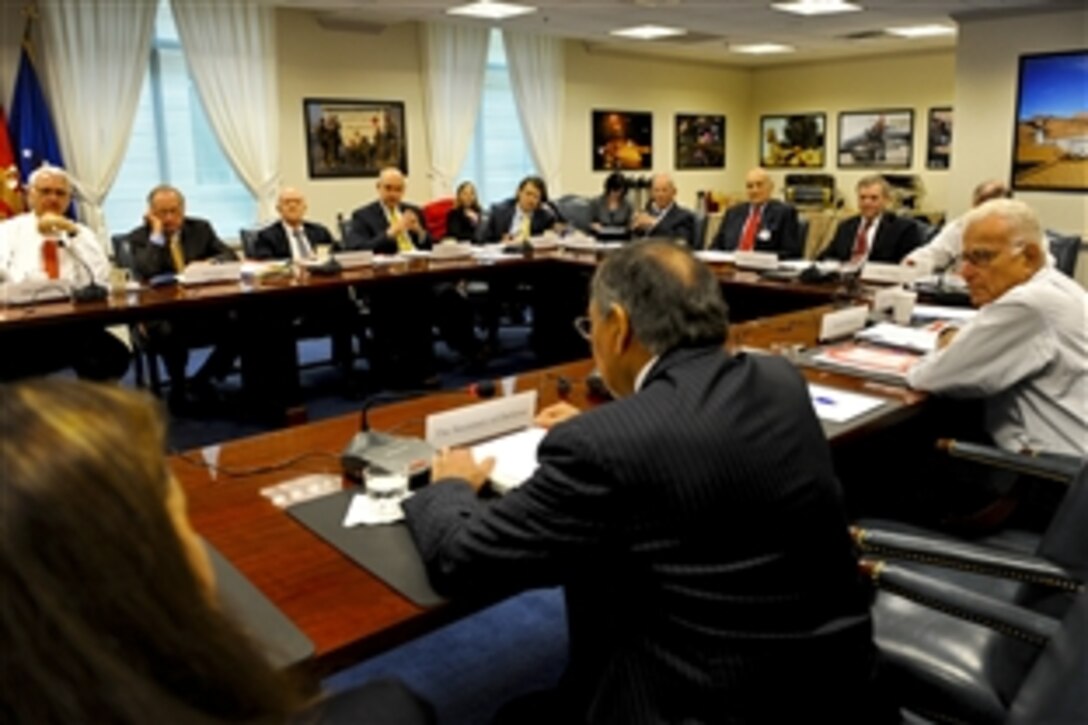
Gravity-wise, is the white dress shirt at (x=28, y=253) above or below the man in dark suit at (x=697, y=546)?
above

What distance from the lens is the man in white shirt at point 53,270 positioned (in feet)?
12.3

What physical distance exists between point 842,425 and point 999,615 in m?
0.60

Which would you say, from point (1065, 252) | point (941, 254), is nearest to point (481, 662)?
point (941, 254)

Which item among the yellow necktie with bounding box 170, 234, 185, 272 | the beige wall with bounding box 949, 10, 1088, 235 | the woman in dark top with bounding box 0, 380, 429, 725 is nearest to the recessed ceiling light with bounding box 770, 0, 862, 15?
the beige wall with bounding box 949, 10, 1088, 235

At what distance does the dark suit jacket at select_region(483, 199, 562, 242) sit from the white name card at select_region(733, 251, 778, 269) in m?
1.96

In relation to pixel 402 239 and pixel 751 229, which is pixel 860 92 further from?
pixel 402 239

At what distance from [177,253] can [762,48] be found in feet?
23.1

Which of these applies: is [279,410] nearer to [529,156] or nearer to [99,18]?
[99,18]

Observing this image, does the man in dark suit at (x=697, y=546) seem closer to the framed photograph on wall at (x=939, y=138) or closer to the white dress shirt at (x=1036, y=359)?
the white dress shirt at (x=1036, y=359)

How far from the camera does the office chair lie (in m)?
1.46

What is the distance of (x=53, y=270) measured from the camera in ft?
14.3

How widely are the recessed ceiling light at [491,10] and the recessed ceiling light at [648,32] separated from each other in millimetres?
1361

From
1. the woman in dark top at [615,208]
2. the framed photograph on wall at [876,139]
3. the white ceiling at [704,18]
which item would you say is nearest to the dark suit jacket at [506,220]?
the woman in dark top at [615,208]

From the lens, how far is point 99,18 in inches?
236
